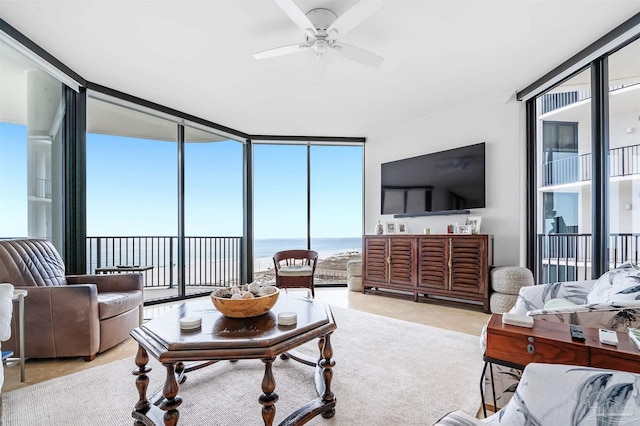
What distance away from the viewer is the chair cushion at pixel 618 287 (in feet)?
5.33

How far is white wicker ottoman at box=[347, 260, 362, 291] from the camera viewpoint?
507cm

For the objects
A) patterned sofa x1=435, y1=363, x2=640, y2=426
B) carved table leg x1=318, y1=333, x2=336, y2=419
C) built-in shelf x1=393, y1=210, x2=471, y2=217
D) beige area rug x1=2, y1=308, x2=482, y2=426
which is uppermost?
built-in shelf x1=393, y1=210, x2=471, y2=217

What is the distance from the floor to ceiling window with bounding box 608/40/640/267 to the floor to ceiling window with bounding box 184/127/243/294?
4846 millimetres

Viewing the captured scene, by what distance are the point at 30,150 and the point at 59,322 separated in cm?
174

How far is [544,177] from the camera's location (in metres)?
3.82

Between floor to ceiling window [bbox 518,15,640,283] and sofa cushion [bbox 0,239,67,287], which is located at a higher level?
floor to ceiling window [bbox 518,15,640,283]

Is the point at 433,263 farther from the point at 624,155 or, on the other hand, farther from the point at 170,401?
the point at 170,401

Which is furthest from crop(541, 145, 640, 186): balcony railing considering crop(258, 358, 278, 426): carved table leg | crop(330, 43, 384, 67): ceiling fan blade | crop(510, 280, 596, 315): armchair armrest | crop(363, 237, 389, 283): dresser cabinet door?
crop(258, 358, 278, 426): carved table leg

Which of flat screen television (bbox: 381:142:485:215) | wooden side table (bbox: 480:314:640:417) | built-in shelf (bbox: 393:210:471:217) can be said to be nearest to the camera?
wooden side table (bbox: 480:314:640:417)

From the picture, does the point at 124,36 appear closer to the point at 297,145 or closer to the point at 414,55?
the point at 414,55

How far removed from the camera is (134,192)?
4.78 meters

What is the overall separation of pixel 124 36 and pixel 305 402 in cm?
314

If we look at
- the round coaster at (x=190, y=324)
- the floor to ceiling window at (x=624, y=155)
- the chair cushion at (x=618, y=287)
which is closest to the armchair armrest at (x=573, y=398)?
the chair cushion at (x=618, y=287)

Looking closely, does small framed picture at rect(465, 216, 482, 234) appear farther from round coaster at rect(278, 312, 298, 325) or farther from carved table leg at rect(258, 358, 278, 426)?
carved table leg at rect(258, 358, 278, 426)
